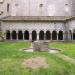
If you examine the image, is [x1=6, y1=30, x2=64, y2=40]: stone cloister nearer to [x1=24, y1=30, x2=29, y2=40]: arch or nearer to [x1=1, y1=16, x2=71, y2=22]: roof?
[x1=24, y1=30, x2=29, y2=40]: arch

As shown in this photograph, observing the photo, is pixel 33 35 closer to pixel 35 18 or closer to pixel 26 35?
pixel 26 35

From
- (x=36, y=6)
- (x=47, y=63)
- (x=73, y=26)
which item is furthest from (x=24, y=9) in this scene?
(x=47, y=63)

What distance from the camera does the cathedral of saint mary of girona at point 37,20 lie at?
79375mm

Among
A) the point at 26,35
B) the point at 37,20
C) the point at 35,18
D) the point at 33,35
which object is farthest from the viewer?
the point at 35,18

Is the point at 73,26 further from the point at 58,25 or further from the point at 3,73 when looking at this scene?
the point at 3,73

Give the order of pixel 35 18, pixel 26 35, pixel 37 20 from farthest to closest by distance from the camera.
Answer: pixel 35 18, pixel 26 35, pixel 37 20

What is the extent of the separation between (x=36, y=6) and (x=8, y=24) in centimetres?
1030

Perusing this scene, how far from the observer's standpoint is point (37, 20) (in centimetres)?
7944

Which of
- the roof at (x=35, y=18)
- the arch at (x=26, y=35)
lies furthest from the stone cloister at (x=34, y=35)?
the roof at (x=35, y=18)

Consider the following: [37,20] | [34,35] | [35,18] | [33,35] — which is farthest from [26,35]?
[37,20]

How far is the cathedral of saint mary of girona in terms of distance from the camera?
79375 millimetres

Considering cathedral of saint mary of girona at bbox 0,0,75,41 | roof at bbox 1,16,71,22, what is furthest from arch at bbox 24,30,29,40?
roof at bbox 1,16,71,22

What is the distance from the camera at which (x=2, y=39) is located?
7781 centimetres

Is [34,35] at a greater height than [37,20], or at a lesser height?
lesser
